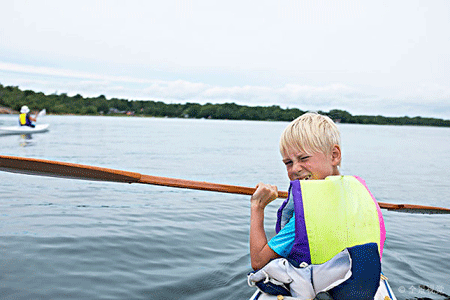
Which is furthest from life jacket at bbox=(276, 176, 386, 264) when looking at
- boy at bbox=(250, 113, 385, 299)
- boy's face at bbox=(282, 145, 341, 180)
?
boy's face at bbox=(282, 145, 341, 180)

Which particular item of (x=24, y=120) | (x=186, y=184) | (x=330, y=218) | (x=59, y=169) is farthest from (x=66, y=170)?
(x=24, y=120)

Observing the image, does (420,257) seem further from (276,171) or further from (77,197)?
(276,171)

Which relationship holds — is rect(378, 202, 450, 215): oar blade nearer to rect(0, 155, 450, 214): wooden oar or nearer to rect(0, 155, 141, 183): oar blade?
rect(0, 155, 450, 214): wooden oar

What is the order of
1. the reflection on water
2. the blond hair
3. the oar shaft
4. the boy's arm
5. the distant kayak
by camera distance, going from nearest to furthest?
the boy's arm → the blond hair → the oar shaft → the reflection on water → the distant kayak

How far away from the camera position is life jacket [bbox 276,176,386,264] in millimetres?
2148

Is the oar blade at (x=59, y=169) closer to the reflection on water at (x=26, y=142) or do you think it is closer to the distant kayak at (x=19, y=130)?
the reflection on water at (x=26, y=142)

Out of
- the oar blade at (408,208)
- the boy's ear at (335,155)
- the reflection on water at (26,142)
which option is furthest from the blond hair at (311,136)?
the reflection on water at (26,142)

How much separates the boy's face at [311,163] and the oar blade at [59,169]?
108cm

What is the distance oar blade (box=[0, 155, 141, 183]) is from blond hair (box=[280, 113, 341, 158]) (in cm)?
110

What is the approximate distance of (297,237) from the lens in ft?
7.17

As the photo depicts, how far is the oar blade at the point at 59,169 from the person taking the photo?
2.59 meters

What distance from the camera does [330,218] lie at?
2.15 metres

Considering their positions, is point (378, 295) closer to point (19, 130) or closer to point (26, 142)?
point (26, 142)

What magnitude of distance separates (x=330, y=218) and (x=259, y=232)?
456 millimetres
